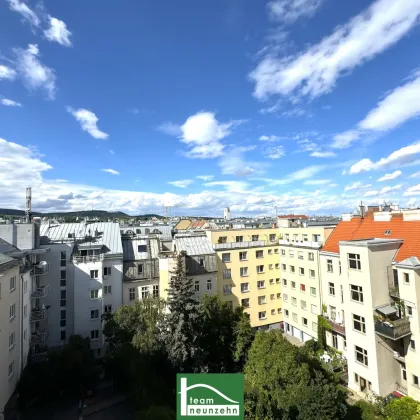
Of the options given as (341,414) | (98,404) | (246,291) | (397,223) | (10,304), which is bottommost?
(98,404)

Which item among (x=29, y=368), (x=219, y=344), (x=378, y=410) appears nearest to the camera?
(x=378, y=410)

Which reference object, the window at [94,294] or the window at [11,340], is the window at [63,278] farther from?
the window at [11,340]

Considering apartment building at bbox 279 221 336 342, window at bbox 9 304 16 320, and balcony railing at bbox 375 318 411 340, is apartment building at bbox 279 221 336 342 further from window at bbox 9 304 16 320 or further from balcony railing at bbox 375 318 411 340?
window at bbox 9 304 16 320

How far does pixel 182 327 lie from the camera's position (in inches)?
969

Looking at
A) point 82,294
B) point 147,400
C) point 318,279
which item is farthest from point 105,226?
point 318,279

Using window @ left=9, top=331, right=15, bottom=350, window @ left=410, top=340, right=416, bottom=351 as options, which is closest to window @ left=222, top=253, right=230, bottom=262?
window @ left=410, top=340, right=416, bottom=351

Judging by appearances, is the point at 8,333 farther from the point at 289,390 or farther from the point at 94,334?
the point at 289,390

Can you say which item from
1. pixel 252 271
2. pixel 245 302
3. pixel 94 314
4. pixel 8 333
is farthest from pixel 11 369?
pixel 252 271

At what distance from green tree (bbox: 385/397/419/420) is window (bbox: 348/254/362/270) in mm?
10118

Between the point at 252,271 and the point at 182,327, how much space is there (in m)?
18.7

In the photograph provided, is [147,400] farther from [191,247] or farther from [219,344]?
[191,247]

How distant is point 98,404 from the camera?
26.8 meters

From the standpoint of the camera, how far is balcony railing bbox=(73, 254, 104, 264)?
34031mm

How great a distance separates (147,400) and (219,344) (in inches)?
344
